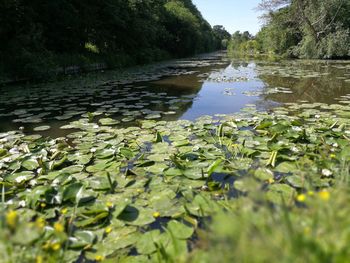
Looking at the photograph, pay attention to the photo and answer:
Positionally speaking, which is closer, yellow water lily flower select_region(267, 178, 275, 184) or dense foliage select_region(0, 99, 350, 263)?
dense foliage select_region(0, 99, 350, 263)

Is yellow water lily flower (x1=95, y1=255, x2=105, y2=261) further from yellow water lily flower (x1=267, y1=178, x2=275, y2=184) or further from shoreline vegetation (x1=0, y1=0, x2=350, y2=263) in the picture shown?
yellow water lily flower (x1=267, y1=178, x2=275, y2=184)

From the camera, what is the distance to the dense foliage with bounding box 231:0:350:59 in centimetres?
1931

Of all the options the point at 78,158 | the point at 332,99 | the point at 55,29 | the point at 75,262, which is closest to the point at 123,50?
the point at 55,29

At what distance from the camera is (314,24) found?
2075 cm

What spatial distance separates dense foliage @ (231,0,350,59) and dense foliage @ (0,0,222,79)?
361 inches

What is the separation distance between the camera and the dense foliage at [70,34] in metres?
8.98

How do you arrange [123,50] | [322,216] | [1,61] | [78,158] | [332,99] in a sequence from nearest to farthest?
[322,216], [78,158], [332,99], [1,61], [123,50]

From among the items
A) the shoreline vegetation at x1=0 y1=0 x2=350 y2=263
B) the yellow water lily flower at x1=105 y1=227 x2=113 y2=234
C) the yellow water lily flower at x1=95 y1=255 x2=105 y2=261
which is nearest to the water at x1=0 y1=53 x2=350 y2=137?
the shoreline vegetation at x1=0 y1=0 x2=350 y2=263

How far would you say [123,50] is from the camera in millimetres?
16562

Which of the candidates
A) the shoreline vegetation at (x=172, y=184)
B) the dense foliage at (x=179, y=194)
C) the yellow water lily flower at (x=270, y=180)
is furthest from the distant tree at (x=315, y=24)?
the yellow water lily flower at (x=270, y=180)

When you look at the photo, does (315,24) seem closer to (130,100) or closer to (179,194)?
(130,100)

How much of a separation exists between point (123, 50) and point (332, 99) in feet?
41.4

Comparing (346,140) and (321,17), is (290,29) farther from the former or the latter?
(346,140)

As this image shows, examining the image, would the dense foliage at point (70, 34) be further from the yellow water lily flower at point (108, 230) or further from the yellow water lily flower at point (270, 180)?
the yellow water lily flower at point (270, 180)
